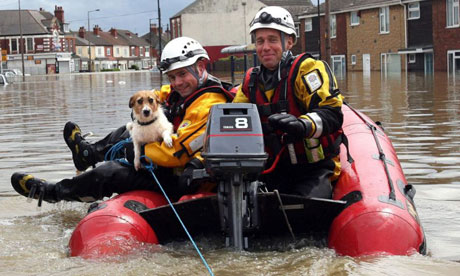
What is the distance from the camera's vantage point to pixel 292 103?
565cm

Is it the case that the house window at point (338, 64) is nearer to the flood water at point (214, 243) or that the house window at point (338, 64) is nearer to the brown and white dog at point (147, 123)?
the flood water at point (214, 243)

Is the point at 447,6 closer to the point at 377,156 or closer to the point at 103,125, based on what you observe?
the point at 103,125

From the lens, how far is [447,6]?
44031 millimetres

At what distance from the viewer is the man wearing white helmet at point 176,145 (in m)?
5.73

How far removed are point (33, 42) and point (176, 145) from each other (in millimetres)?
98897

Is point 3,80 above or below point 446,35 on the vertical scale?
below

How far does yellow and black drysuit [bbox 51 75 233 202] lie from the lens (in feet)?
18.8

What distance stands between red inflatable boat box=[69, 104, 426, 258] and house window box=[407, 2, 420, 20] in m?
43.2

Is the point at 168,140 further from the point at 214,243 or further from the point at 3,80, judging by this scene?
the point at 3,80

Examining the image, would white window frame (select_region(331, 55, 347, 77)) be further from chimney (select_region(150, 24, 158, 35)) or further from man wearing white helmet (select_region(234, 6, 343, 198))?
chimney (select_region(150, 24, 158, 35))

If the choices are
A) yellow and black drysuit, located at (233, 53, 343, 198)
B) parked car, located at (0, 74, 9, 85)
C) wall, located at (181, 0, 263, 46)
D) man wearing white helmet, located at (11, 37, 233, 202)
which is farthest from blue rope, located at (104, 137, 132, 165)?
wall, located at (181, 0, 263, 46)

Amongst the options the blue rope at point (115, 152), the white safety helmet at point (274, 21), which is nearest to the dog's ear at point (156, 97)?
the blue rope at point (115, 152)

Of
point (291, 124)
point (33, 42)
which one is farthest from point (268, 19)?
point (33, 42)

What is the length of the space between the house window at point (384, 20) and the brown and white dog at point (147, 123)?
45.4 meters
